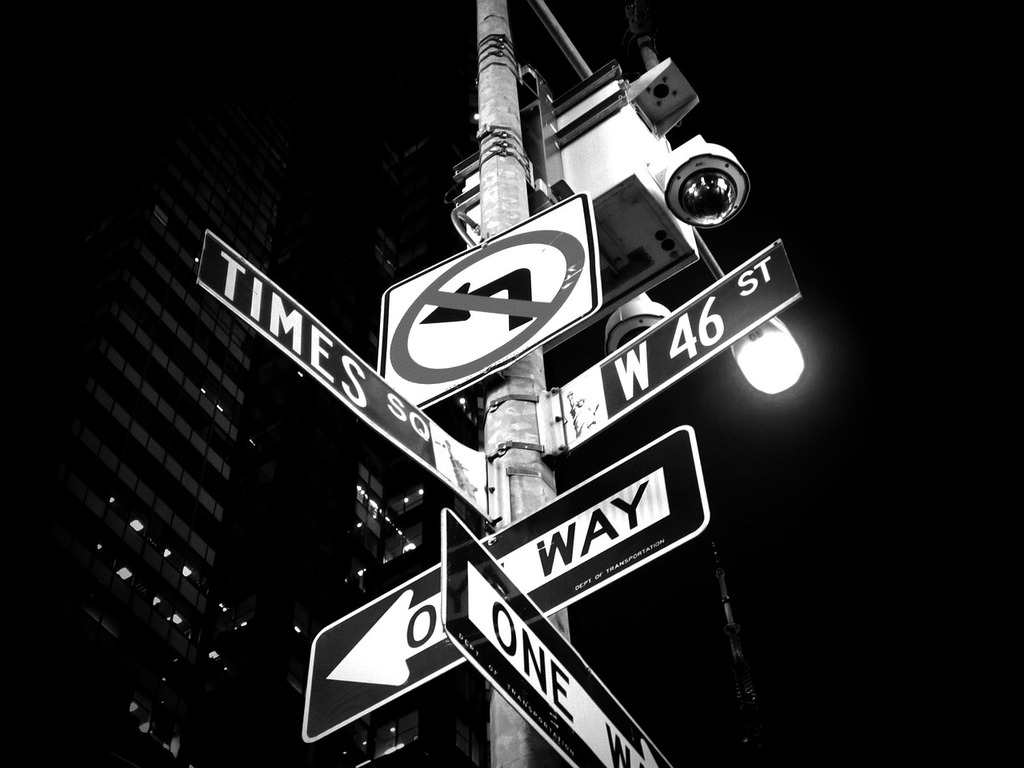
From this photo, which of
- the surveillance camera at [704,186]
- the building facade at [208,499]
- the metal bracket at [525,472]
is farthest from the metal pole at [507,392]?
the building facade at [208,499]

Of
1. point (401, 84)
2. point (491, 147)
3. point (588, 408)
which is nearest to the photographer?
point (588, 408)

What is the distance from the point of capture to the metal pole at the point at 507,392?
3.22 m

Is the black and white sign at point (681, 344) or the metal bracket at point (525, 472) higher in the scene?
the black and white sign at point (681, 344)

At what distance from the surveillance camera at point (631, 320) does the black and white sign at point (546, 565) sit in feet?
7.28

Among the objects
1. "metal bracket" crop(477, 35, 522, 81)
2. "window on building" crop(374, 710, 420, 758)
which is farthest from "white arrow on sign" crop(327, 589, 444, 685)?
"window on building" crop(374, 710, 420, 758)

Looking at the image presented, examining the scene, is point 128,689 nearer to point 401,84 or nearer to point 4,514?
point 4,514

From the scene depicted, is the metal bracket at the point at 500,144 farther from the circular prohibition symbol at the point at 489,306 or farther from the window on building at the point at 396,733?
the window on building at the point at 396,733

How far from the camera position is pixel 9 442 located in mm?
62469

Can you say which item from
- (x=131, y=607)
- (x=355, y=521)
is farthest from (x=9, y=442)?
(x=355, y=521)

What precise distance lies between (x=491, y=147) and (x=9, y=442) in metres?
65.3

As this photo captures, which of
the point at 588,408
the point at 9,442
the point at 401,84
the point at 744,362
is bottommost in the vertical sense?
the point at 588,408

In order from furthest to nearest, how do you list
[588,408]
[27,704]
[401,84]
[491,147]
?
1. [401,84]
2. [27,704]
3. [491,147]
4. [588,408]

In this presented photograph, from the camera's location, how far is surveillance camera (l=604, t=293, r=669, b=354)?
5.75m

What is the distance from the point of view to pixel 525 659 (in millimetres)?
2818
